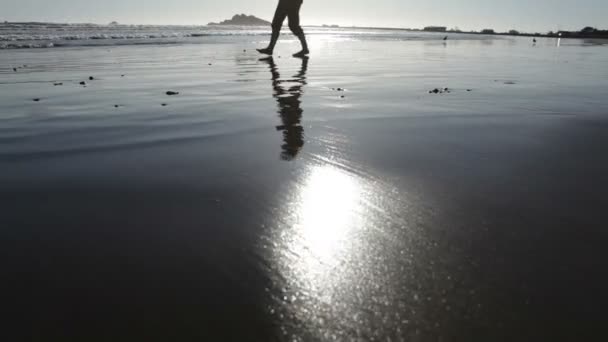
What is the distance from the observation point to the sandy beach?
3.36ft

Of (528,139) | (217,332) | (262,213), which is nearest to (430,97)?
(528,139)

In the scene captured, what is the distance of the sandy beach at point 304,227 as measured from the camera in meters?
1.03

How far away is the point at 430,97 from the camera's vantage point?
459 centimetres

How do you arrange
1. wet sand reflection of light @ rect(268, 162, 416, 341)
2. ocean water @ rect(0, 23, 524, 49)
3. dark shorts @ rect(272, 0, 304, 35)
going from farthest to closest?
ocean water @ rect(0, 23, 524, 49) → dark shorts @ rect(272, 0, 304, 35) → wet sand reflection of light @ rect(268, 162, 416, 341)

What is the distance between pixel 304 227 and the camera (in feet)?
4.87

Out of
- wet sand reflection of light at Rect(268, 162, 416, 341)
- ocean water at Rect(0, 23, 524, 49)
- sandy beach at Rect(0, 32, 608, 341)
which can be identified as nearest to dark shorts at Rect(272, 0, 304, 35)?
sandy beach at Rect(0, 32, 608, 341)

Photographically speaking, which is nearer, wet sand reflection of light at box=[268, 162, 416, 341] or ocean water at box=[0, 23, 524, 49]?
wet sand reflection of light at box=[268, 162, 416, 341]

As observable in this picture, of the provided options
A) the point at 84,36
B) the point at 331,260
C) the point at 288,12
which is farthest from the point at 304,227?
the point at 84,36

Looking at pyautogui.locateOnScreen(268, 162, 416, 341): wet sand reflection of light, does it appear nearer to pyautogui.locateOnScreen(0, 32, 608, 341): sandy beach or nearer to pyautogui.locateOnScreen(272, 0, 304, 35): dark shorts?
pyautogui.locateOnScreen(0, 32, 608, 341): sandy beach

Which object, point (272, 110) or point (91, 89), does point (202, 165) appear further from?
point (91, 89)

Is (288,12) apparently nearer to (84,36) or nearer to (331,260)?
(331,260)

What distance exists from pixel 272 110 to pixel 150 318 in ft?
9.61

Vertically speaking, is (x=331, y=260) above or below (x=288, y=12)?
below

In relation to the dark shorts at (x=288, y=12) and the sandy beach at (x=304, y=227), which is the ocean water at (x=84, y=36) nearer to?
the dark shorts at (x=288, y=12)
